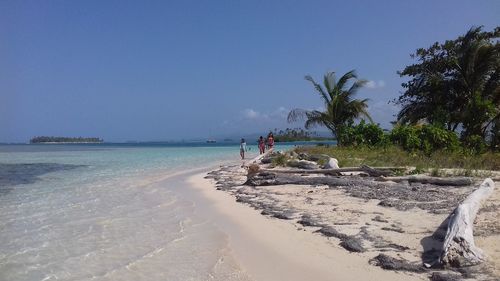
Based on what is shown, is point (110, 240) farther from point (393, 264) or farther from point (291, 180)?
point (291, 180)

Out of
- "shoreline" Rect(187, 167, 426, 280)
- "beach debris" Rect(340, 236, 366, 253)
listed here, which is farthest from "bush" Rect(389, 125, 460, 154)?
"beach debris" Rect(340, 236, 366, 253)

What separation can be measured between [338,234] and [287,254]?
3.03ft

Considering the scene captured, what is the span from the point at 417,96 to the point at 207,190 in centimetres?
1549

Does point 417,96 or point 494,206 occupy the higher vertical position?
point 417,96

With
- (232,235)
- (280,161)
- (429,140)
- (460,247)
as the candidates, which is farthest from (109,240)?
(429,140)

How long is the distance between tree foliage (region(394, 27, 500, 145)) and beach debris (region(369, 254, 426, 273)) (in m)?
15.6

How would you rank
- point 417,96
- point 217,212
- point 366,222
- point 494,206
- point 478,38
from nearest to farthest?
point 366,222 < point 494,206 < point 217,212 < point 478,38 < point 417,96

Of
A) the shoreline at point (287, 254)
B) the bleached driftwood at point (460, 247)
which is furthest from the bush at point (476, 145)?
the bleached driftwood at point (460, 247)

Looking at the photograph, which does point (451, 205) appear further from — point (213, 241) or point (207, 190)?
point (207, 190)

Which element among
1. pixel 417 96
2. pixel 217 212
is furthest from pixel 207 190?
pixel 417 96

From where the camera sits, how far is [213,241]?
6.18 metres

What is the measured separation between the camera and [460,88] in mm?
20219

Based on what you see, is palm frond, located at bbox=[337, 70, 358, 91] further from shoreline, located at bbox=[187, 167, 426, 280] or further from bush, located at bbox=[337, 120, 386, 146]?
shoreline, located at bbox=[187, 167, 426, 280]

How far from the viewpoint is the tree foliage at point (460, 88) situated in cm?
1823
